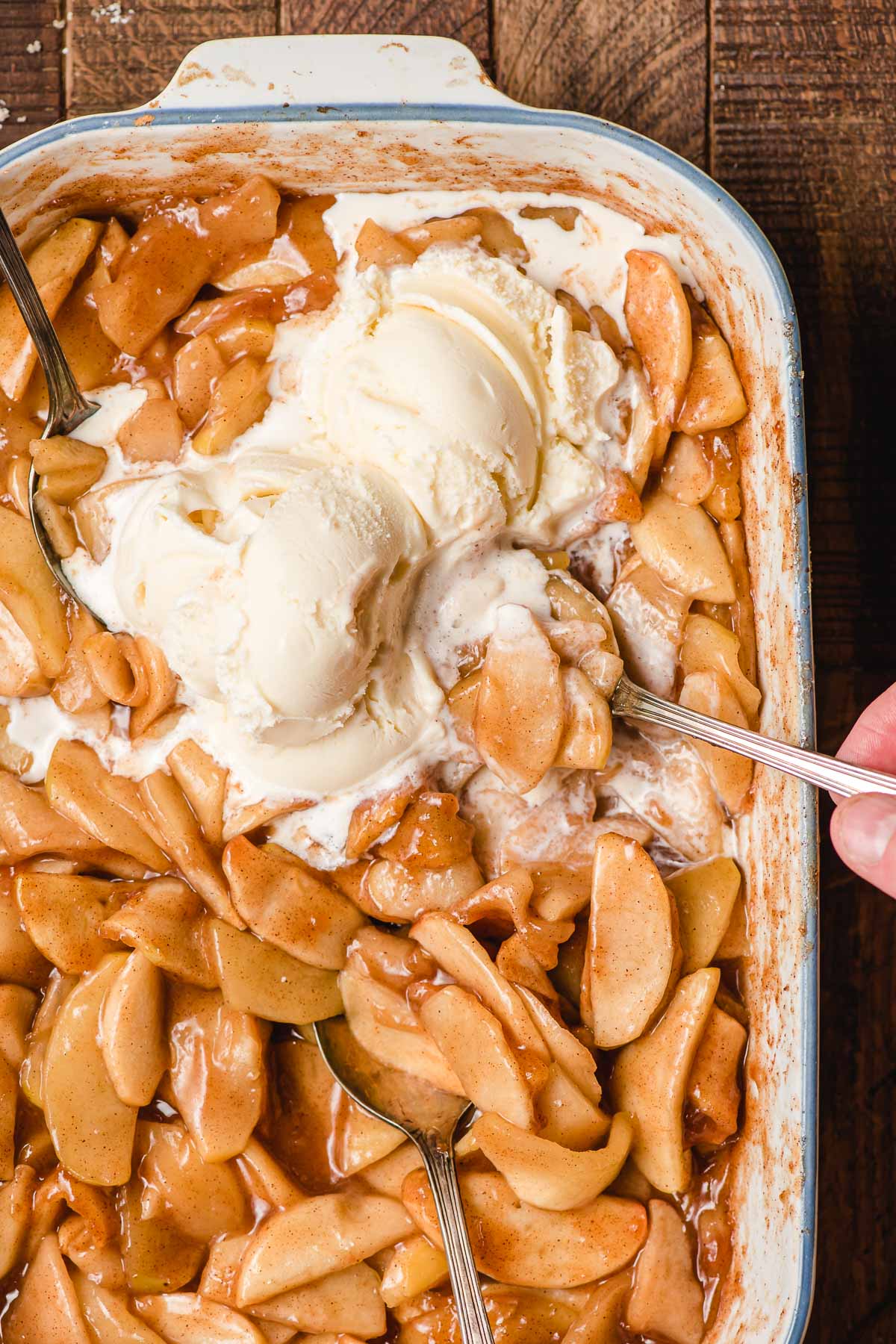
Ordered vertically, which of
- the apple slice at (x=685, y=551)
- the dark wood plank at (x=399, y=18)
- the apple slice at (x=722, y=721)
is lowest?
the apple slice at (x=722, y=721)

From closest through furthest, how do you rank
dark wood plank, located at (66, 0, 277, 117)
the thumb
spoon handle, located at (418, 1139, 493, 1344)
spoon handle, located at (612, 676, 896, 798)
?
the thumb < spoon handle, located at (612, 676, 896, 798) < spoon handle, located at (418, 1139, 493, 1344) < dark wood plank, located at (66, 0, 277, 117)

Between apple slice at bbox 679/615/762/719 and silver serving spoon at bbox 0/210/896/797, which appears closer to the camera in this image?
silver serving spoon at bbox 0/210/896/797

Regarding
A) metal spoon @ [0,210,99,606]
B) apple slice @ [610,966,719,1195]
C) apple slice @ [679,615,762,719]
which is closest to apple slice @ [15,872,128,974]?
metal spoon @ [0,210,99,606]

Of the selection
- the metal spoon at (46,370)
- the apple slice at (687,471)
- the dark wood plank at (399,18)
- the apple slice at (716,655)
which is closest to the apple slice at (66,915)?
the metal spoon at (46,370)

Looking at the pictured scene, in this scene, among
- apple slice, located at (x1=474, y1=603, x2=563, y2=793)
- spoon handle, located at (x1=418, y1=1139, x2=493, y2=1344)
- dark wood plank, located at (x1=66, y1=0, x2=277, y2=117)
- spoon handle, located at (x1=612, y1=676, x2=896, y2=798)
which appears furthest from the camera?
dark wood plank, located at (x1=66, y1=0, x2=277, y2=117)

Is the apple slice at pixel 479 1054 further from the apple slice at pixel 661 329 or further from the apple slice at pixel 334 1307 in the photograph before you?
the apple slice at pixel 661 329

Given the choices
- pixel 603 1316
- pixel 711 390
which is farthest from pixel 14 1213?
pixel 711 390

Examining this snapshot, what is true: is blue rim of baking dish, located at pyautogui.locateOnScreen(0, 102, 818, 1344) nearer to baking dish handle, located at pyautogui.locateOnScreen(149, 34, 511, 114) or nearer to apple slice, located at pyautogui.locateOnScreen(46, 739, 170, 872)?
baking dish handle, located at pyautogui.locateOnScreen(149, 34, 511, 114)
